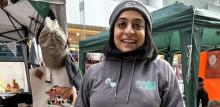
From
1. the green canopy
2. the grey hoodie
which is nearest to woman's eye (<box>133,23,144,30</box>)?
the grey hoodie

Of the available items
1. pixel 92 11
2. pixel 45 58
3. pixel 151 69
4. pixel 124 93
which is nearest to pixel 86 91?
pixel 124 93

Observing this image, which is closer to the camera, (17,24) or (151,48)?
(151,48)

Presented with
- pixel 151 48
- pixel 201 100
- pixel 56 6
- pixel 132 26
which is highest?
pixel 56 6

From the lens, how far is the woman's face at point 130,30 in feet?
5.51

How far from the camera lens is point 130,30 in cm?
167

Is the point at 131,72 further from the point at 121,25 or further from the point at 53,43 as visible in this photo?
the point at 53,43

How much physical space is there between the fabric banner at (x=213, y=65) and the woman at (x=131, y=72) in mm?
5453

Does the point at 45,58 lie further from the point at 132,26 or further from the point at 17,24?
the point at 17,24

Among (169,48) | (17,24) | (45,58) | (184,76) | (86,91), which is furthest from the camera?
(169,48)

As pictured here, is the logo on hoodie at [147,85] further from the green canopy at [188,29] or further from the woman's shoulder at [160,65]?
the green canopy at [188,29]

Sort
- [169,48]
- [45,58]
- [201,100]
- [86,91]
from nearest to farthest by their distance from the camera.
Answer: [86,91] < [45,58] < [201,100] < [169,48]

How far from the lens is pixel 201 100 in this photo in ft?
22.9

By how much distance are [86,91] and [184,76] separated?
7.37 ft

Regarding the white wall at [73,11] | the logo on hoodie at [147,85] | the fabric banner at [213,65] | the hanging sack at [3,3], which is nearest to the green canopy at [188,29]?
the hanging sack at [3,3]
